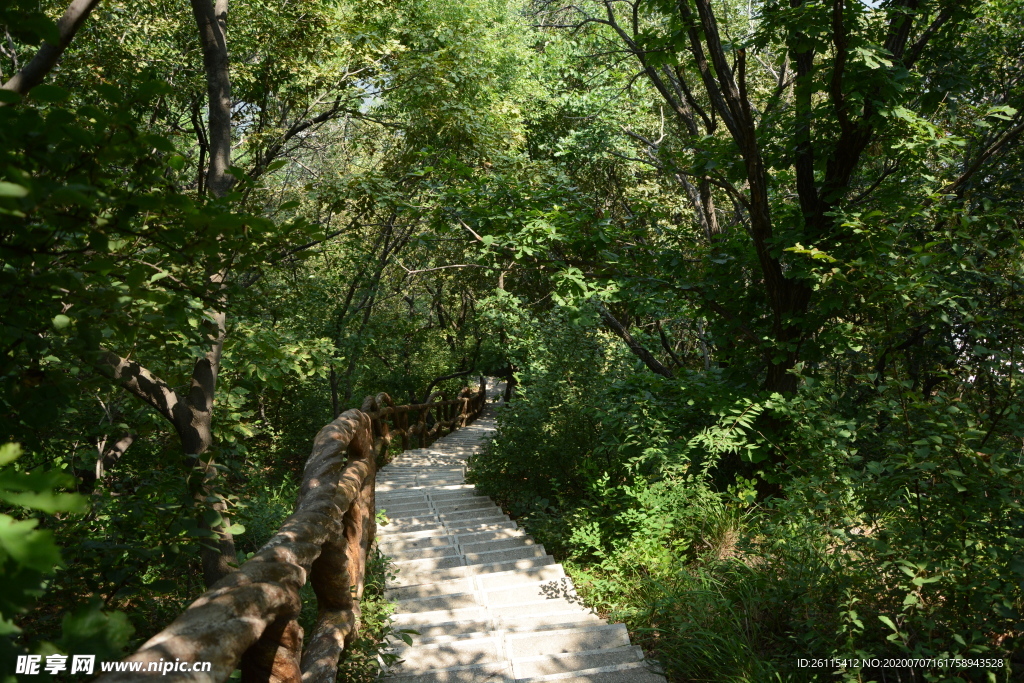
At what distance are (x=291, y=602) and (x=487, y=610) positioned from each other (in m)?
2.89

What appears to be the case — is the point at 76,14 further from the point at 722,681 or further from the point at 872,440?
the point at 872,440

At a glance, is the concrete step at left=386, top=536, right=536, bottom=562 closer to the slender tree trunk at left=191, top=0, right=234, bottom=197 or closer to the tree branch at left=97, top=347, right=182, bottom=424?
the tree branch at left=97, top=347, right=182, bottom=424

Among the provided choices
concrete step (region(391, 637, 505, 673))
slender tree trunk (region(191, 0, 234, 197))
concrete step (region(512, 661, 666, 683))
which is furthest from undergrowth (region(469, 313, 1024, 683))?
slender tree trunk (region(191, 0, 234, 197))

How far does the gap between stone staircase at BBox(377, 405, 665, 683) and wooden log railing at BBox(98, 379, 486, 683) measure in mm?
681

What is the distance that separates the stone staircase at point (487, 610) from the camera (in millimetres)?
3543

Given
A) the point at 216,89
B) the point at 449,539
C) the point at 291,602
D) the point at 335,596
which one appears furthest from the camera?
the point at 449,539

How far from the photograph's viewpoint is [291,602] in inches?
74.5

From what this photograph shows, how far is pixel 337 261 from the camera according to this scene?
1101cm

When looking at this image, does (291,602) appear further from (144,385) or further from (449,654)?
(144,385)

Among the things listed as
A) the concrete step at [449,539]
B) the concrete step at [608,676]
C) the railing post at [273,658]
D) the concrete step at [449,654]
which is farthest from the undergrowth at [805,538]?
the railing post at [273,658]

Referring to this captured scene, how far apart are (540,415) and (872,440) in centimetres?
343

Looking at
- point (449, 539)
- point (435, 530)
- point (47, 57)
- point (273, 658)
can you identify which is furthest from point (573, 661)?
point (47, 57)

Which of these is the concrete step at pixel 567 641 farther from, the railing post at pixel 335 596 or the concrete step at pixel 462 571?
the concrete step at pixel 462 571

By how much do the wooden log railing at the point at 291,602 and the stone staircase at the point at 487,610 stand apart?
68 cm
